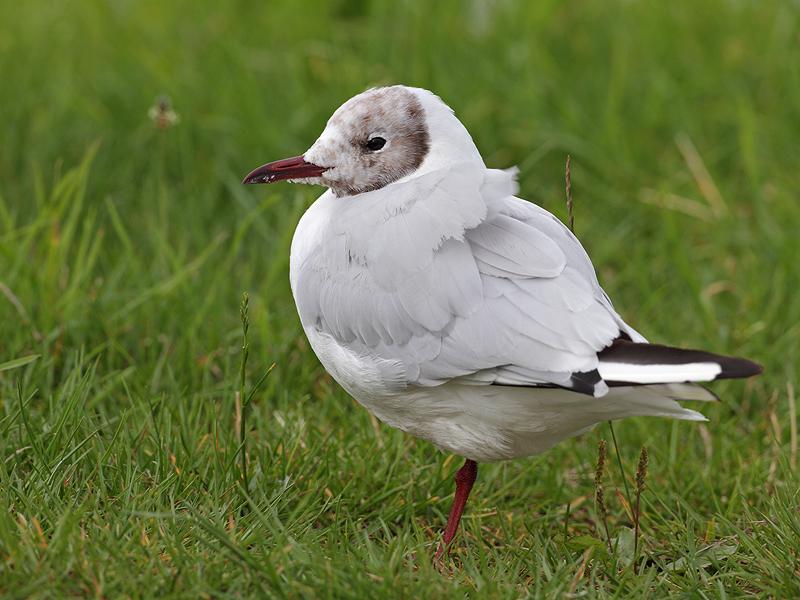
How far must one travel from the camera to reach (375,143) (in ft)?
11.5

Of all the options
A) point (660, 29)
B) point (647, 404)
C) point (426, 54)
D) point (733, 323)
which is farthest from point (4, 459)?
point (660, 29)

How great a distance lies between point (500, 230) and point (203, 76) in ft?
10.3

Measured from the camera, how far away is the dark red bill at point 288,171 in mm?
3492

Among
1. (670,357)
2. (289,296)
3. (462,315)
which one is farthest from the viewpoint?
(289,296)

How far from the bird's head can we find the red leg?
2.81 ft

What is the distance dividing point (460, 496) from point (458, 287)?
26.7 inches

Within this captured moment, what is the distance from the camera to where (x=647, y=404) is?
3.00 meters

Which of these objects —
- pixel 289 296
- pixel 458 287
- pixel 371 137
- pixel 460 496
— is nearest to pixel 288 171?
pixel 371 137

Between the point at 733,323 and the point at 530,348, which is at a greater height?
the point at 530,348

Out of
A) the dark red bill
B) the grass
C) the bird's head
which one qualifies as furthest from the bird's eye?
the grass

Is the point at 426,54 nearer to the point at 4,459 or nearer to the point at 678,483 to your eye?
the point at 678,483

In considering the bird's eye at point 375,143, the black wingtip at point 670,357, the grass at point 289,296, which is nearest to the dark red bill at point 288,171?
the bird's eye at point 375,143

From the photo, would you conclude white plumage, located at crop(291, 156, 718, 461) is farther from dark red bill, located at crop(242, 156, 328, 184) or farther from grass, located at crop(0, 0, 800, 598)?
grass, located at crop(0, 0, 800, 598)

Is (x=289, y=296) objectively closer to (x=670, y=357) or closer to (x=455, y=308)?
(x=455, y=308)
